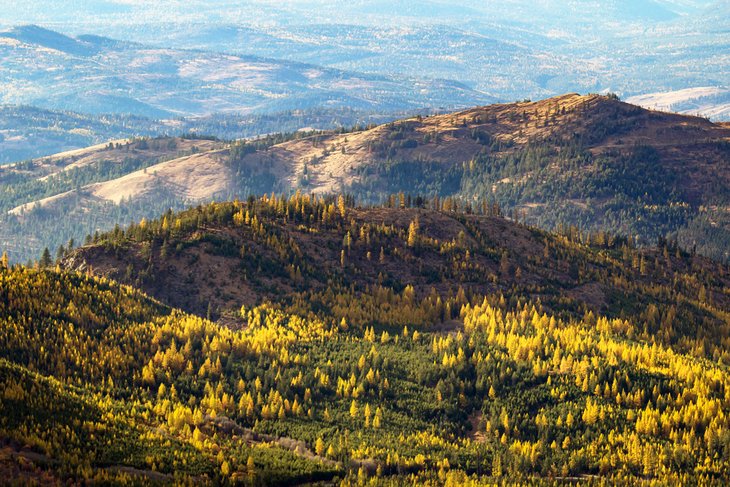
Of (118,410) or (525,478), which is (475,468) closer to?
(525,478)

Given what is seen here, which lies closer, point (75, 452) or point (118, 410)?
point (75, 452)

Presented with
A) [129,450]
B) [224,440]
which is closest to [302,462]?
[224,440]

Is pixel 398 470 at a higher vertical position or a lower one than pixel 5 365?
lower

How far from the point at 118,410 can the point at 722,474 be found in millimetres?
98295

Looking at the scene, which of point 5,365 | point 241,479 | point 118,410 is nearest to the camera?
point 241,479

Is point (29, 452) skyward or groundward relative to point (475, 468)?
skyward

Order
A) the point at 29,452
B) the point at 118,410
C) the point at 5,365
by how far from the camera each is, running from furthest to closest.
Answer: the point at 118,410
the point at 5,365
the point at 29,452

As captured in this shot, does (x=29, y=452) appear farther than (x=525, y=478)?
No

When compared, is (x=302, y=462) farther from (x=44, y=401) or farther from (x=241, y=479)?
(x=44, y=401)

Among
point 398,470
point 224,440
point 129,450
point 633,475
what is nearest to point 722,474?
point 633,475

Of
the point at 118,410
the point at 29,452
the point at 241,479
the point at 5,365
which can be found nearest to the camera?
the point at 29,452

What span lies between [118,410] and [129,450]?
2409cm

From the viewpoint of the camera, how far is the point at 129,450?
16850 centimetres

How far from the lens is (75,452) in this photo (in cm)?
16062
